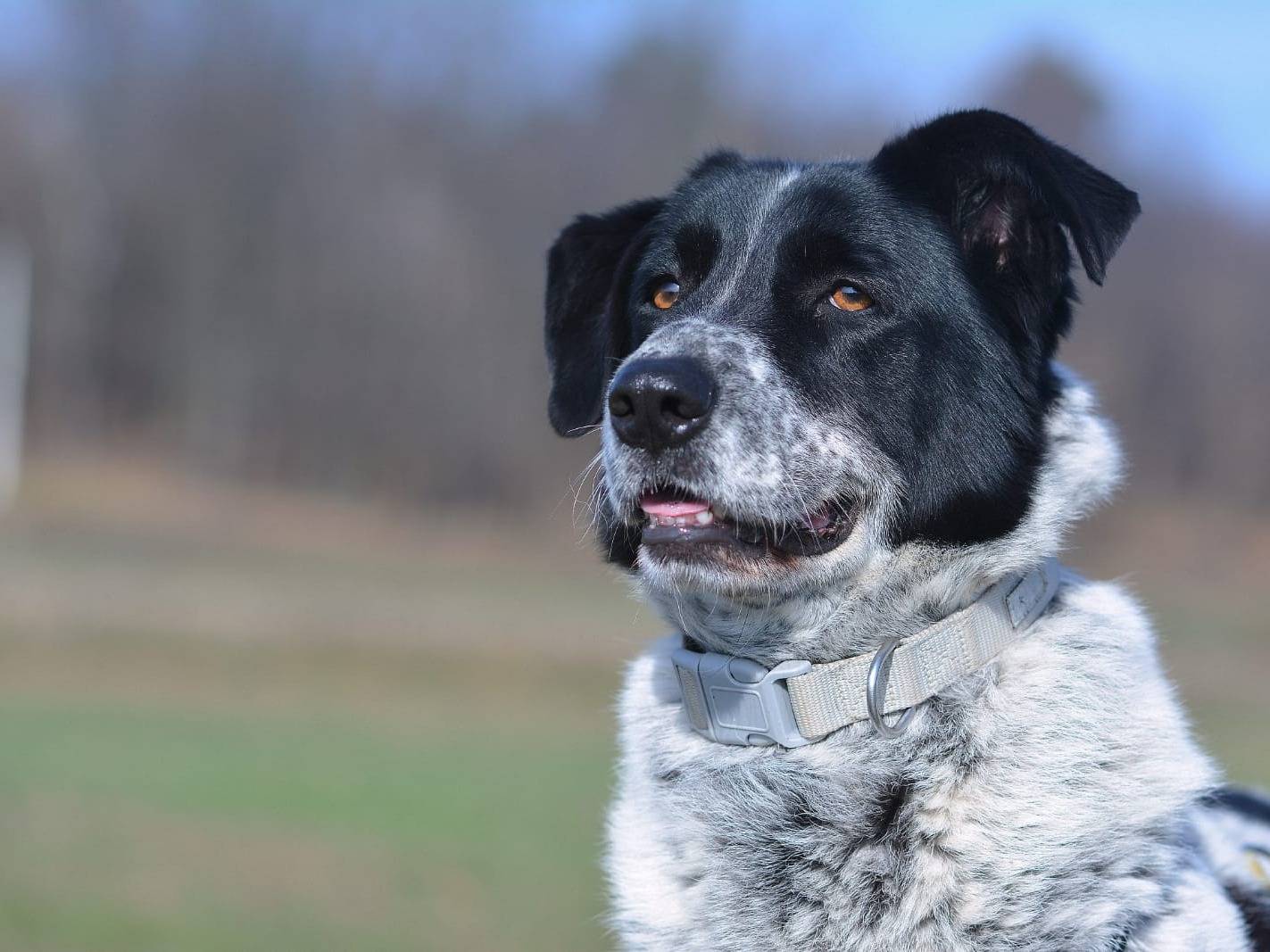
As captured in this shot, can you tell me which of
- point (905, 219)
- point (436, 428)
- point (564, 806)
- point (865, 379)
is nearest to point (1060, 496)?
point (865, 379)

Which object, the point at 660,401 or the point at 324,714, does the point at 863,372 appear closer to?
the point at 660,401

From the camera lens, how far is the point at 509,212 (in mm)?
38688

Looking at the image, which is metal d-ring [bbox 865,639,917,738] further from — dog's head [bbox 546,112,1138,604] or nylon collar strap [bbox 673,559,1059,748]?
dog's head [bbox 546,112,1138,604]

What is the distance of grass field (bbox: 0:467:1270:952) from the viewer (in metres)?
10.3

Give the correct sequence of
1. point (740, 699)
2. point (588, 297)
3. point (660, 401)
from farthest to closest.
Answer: point (588, 297) → point (740, 699) → point (660, 401)

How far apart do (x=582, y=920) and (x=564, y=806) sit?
4.11m

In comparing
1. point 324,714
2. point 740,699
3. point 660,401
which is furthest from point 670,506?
point 324,714

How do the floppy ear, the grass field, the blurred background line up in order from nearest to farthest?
the floppy ear, the grass field, the blurred background

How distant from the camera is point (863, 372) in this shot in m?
3.27

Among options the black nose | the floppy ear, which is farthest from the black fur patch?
the black nose

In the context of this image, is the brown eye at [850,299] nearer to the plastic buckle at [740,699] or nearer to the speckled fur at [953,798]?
the speckled fur at [953,798]

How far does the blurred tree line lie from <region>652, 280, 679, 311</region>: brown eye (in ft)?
106

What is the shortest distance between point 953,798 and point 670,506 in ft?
2.75

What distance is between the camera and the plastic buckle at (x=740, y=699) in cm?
317
